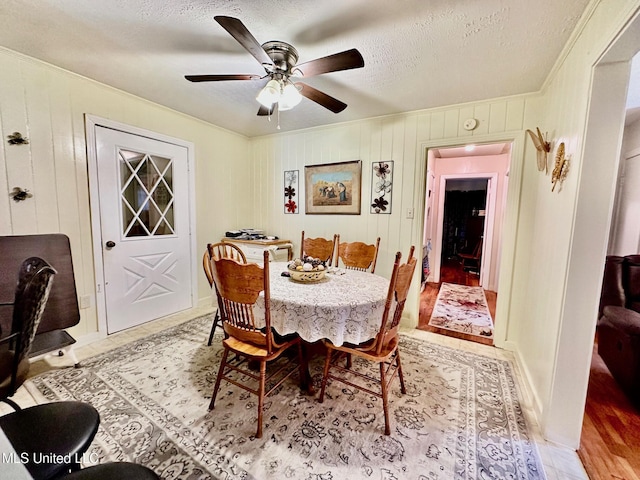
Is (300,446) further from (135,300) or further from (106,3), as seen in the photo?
(106,3)

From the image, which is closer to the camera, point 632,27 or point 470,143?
point 632,27

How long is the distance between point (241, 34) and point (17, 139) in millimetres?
2086

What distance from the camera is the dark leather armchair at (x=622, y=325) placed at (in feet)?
5.72

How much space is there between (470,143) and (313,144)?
1.82 meters

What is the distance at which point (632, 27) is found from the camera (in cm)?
108

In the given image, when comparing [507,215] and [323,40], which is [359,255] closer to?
[507,215]

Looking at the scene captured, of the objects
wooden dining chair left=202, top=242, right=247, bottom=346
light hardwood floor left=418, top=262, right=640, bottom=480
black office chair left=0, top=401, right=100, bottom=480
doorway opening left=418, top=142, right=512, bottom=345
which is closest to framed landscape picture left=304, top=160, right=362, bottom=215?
doorway opening left=418, top=142, right=512, bottom=345

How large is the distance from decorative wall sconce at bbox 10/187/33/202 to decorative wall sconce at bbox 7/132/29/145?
35cm

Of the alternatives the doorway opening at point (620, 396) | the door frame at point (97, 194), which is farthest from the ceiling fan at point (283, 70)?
the doorway opening at point (620, 396)

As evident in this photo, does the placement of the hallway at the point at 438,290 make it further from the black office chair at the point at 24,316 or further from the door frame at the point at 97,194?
the door frame at the point at 97,194

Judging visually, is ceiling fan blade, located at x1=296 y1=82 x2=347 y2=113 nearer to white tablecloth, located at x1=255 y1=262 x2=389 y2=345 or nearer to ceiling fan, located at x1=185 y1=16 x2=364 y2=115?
ceiling fan, located at x1=185 y1=16 x2=364 y2=115

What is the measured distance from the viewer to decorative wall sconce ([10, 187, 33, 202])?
2.08 m

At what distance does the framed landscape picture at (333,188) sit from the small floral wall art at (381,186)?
0.18 m

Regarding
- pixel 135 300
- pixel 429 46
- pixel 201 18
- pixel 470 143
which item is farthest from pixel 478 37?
pixel 135 300
